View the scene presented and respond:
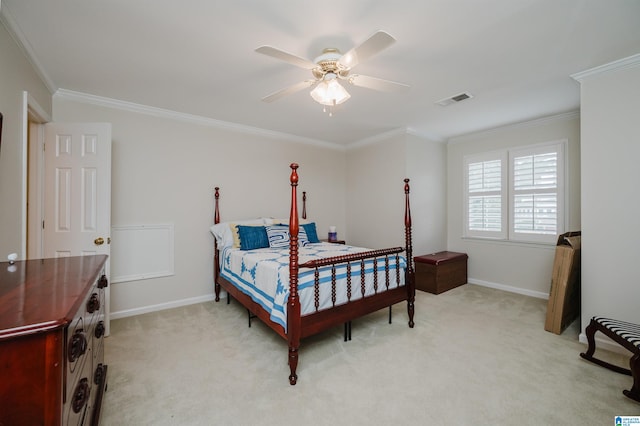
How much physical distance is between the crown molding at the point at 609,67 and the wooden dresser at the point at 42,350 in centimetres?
393

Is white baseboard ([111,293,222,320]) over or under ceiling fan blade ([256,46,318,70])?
under

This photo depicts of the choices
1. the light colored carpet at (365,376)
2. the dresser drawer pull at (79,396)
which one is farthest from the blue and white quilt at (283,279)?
the dresser drawer pull at (79,396)

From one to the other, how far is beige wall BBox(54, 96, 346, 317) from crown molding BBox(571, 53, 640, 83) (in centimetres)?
358

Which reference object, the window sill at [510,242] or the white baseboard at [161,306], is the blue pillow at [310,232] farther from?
the window sill at [510,242]

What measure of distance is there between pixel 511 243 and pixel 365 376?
339 centimetres

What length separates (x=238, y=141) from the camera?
4102 millimetres

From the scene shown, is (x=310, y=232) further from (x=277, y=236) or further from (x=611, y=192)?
(x=611, y=192)

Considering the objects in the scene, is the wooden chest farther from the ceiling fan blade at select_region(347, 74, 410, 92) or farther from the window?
the ceiling fan blade at select_region(347, 74, 410, 92)

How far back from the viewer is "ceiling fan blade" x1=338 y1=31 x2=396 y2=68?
60.9 inches

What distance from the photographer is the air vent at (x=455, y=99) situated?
10.1 feet

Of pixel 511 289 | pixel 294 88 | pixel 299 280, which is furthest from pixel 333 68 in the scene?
pixel 511 289

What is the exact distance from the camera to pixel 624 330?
6.50 ft

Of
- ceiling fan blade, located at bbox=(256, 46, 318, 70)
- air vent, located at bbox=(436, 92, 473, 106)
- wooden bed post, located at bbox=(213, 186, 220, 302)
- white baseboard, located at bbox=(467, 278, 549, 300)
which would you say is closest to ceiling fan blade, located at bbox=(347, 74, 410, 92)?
ceiling fan blade, located at bbox=(256, 46, 318, 70)

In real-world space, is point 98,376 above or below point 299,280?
below
